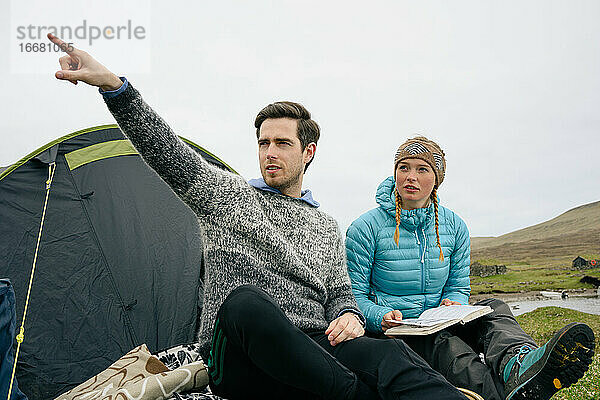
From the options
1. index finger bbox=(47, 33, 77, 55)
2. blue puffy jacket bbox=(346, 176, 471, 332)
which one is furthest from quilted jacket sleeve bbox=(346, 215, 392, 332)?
index finger bbox=(47, 33, 77, 55)

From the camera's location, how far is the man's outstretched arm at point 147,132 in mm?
1727

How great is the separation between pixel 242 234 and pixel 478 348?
125 centimetres

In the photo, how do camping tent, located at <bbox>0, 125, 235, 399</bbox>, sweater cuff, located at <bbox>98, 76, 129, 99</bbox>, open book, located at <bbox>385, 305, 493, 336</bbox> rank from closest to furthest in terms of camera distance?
sweater cuff, located at <bbox>98, 76, 129, 99</bbox>, open book, located at <bbox>385, 305, 493, 336</bbox>, camping tent, located at <bbox>0, 125, 235, 399</bbox>

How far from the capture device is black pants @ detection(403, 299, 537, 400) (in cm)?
200

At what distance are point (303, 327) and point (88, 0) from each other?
388 centimetres

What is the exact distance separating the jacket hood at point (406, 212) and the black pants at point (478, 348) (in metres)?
0.54

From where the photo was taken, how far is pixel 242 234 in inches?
82.0

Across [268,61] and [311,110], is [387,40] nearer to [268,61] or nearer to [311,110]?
[268,61]

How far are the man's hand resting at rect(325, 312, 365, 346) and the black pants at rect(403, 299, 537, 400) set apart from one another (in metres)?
0.51

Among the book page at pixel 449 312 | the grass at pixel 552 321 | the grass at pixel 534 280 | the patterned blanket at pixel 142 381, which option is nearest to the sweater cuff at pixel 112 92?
the patterned blanket at pixel 142 381

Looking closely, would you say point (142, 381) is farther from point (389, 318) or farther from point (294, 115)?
point (294, 115)

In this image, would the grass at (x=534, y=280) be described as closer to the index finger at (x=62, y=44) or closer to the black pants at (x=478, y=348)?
the black pants at (x=478, y=348)

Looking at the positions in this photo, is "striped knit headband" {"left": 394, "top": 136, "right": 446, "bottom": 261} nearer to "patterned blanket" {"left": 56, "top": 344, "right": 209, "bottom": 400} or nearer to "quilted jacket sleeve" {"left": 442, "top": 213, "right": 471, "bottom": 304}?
"quilted jacket sleeve" {"left": 442, "top": 213, "right": 471, "bottom": 304}

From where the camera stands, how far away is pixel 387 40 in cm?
723
